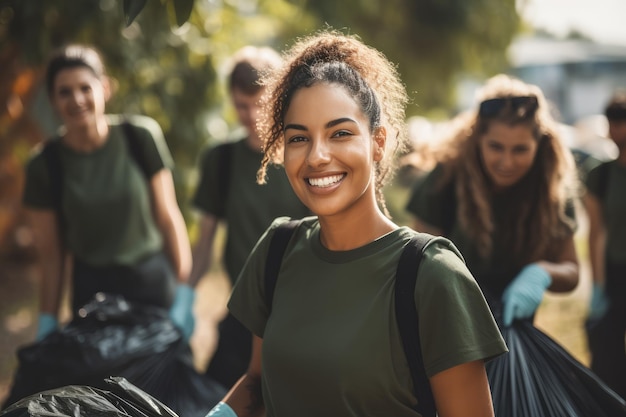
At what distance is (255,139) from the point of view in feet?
11.1

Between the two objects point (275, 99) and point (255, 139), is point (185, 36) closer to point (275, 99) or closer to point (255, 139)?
point (255, 139)

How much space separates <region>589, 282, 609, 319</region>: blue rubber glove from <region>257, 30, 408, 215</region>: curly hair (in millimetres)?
2282

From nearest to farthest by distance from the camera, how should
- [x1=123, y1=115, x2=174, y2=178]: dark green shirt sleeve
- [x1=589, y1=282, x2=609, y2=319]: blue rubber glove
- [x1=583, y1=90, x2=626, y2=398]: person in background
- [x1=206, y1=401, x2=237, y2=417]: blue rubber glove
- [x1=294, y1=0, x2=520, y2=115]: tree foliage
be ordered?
[x1=206, y1=401, x2=237, y2=417]: blue rubber glove < [x1=123, y1=115, x2=174, y2=178]: dark green shirt sleeve < [x1=583, y1=90, x2=626, y2=398]: person in background < [x1=589, y1=282, x2=609, y2=319]: blue rubber glove < [x1=294, y1=0, x2=520, y2=115]: tree foliage

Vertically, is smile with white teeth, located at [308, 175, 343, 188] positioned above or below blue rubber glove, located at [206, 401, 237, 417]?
above

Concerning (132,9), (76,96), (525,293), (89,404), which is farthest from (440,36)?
(89,404)

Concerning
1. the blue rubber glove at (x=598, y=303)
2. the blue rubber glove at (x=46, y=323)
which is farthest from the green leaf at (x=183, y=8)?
the blue rubber glove at (x=598, y=303)

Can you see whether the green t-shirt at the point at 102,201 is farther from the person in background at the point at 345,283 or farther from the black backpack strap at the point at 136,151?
the person in background at the point at 345,283

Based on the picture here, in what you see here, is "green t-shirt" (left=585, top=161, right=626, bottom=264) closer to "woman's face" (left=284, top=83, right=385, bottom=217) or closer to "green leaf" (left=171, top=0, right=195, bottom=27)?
"woman's face" (left=284, top=83, right=385, bottom=217)

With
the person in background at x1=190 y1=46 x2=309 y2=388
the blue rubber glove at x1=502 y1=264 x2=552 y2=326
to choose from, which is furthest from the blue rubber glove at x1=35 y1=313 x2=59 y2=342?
the blue rubber glove at x1=502 y1=264 x2=552 y2=326

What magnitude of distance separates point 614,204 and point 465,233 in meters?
1.47

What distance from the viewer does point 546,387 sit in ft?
7.25

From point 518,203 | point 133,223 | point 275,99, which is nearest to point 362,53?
point 275,99

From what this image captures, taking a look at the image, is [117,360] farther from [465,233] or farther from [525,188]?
[525,188]

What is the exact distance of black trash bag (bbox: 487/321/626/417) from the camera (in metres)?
2.15
